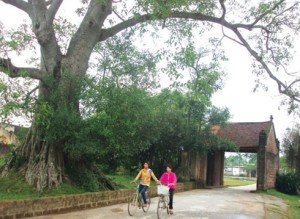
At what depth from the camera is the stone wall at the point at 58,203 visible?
1071 centimetres

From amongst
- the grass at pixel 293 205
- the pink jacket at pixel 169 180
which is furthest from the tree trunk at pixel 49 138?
the grass at pixel 293 205

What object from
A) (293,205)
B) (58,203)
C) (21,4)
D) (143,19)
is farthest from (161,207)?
(293,205)

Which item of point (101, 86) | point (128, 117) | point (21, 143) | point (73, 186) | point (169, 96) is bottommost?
point (73, 186)

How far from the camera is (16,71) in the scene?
13.0 m

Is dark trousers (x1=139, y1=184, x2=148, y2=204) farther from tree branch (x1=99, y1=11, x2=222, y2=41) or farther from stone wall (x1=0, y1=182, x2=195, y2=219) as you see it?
tree branch (x1=99, y1=11, x2=222, y2=41)

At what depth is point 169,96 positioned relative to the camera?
23.1m

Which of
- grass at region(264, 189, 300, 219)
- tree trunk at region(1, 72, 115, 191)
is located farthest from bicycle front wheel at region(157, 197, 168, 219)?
grass at region(264, 189, 300, 219)

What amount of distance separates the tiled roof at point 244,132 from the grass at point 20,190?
59.0 feet

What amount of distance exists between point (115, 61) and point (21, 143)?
510 cm

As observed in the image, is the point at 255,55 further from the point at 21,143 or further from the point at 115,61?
the point at 21,143

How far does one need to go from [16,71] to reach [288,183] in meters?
25.5

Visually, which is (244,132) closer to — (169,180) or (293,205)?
(293,205)

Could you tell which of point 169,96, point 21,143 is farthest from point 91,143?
point 169,96

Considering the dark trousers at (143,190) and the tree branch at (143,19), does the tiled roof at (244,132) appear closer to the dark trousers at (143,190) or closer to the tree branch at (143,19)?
the tree branch at (143,19)
